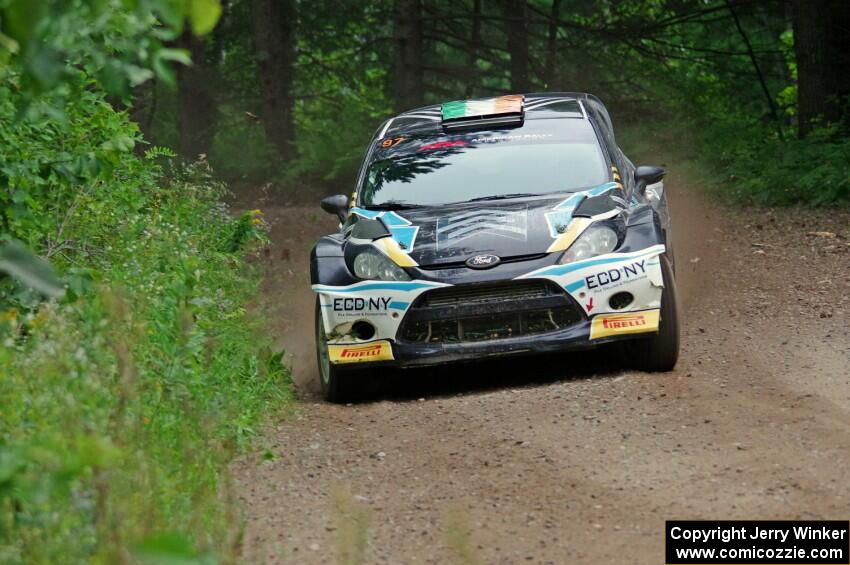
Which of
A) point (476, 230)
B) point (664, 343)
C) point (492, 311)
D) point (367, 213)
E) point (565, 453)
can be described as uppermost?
point (367, 213)

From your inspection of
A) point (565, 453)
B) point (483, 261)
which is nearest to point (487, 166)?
point (483, 261)

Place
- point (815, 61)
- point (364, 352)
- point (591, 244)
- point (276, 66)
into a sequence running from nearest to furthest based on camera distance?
point (591, 244), point (364, 352), point (815, 61), point (276, 66)

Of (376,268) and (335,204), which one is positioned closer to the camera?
(376,268)

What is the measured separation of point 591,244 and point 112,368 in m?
3.54

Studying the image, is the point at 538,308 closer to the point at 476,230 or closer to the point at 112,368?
the point at 476,230

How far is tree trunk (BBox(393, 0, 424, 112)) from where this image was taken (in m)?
21.6

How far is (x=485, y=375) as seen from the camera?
927 centimetres

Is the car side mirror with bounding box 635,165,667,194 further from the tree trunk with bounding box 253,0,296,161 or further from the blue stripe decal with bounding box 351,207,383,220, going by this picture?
the tree trunk with bounding box 253,0,296,161

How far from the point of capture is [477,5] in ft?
78.3

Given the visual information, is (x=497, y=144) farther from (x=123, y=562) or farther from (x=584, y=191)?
(x=123, y=562)

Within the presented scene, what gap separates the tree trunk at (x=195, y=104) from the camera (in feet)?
81.5

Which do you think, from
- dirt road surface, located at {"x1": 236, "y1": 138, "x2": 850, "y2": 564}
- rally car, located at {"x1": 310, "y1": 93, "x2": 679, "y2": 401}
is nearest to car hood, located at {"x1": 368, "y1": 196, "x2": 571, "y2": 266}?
rally car, located at {"x1": 310, "y1": 93, "x2": 679, "y2": 401}

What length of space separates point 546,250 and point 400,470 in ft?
7.21

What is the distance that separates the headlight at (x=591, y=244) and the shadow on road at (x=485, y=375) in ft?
2.67
